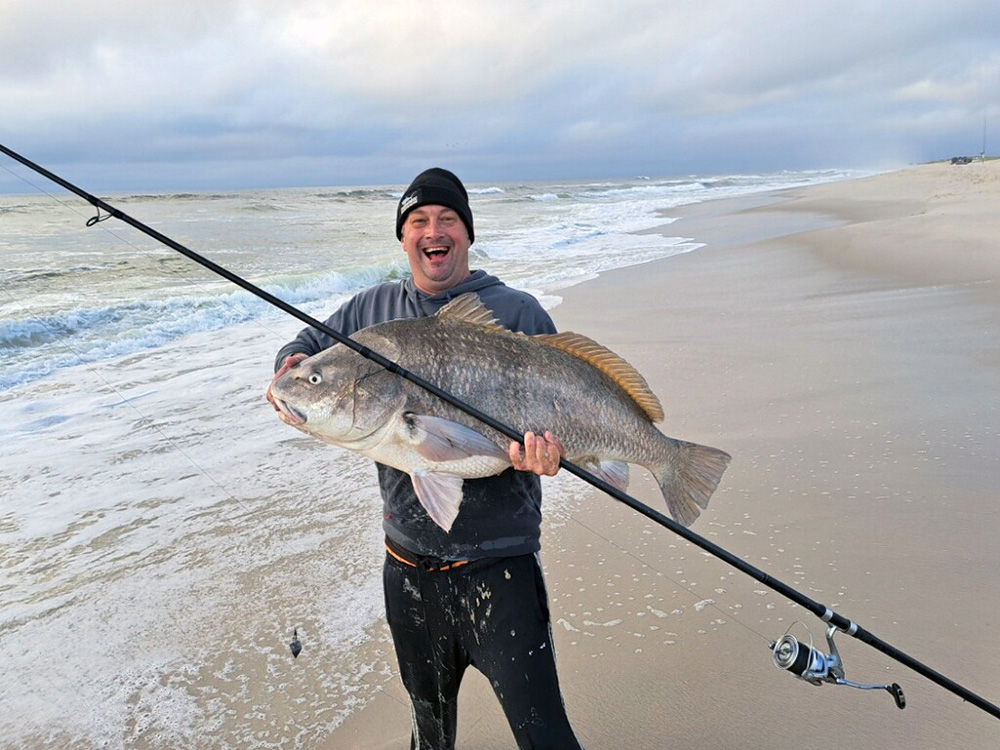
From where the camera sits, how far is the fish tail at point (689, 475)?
291cm

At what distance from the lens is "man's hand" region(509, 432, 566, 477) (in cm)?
242

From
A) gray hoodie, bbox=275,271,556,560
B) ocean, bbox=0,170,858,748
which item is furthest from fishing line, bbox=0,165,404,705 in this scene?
gray hoodie, bbox=275,271,556,560

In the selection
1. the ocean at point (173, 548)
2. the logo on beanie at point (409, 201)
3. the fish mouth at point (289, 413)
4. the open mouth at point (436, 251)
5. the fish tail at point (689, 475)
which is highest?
the logo on beanie at point (409, 201)

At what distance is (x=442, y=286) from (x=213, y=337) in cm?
922

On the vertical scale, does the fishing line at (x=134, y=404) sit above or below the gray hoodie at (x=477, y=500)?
below

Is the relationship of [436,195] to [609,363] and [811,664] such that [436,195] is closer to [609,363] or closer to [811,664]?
[609,363]

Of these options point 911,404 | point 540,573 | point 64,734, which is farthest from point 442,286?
point 911,404

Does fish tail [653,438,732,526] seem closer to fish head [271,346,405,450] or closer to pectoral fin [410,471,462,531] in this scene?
pectoral fin [410,471,462,531]

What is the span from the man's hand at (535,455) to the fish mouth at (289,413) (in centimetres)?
71

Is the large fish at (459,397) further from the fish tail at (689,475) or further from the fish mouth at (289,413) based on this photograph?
the fish tail at (689,475)

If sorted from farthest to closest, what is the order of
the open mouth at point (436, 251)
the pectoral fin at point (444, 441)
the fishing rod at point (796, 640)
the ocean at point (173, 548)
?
the ocean at point (173, 548) < the open mouth at point (436, 251) < the pectoral fin at point (444, 441) < the fishing rod at point (796, 640)

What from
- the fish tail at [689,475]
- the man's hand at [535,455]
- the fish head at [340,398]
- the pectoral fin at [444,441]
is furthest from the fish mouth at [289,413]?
the fish tail at [689,475]

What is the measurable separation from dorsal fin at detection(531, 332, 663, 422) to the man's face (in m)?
0.45

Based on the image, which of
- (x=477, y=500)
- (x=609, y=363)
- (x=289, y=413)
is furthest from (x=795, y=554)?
(x=289, y=413)
